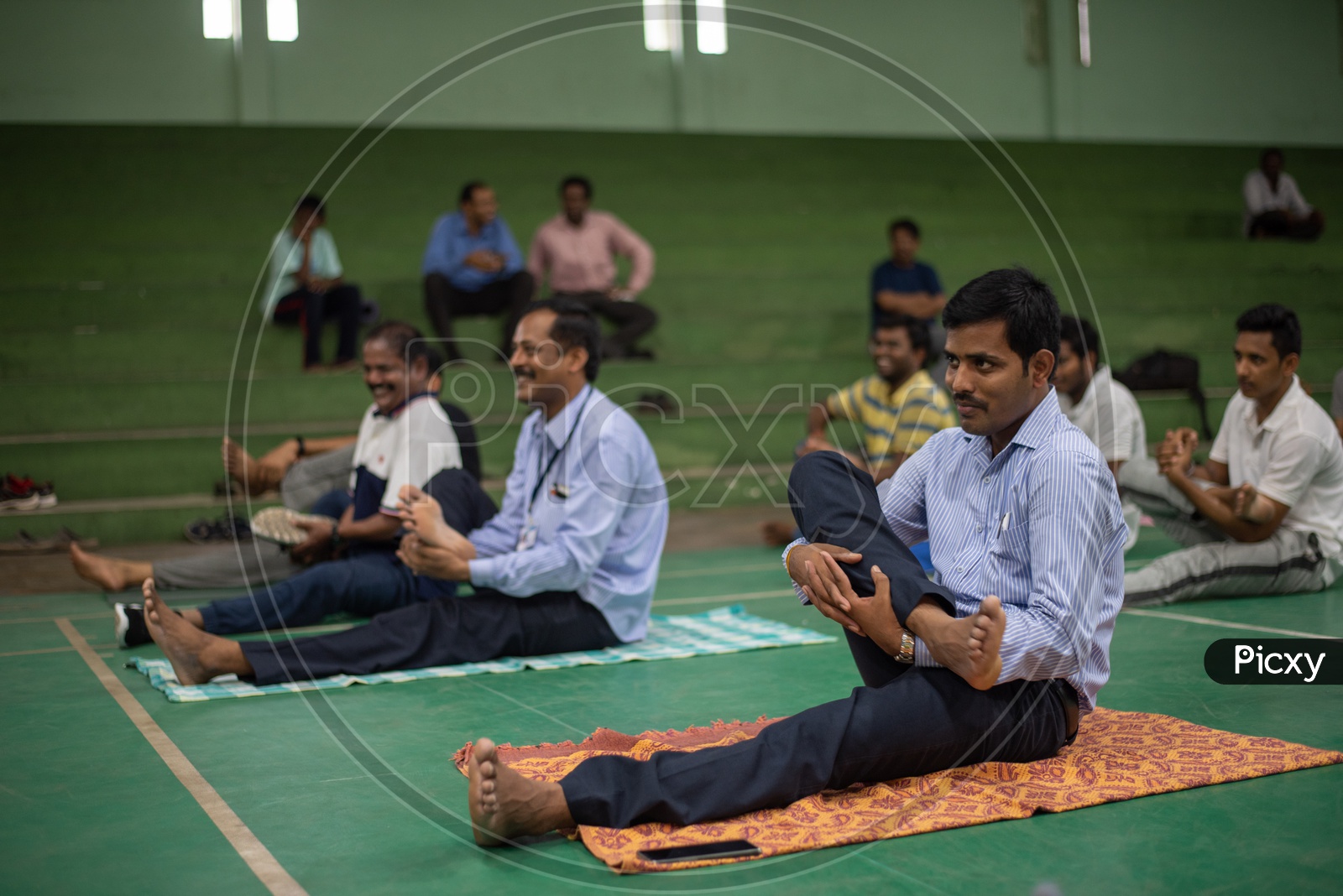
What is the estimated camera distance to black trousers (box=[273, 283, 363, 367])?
8328mm

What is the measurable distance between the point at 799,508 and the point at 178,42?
28.6 ft

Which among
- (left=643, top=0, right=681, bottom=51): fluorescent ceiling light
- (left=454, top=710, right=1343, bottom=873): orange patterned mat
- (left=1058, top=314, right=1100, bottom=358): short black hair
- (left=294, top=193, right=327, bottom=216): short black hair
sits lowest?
(left=454, top=710, right=1343, bottom=873): orange patterned mat

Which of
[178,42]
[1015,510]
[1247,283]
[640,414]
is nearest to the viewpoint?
[1015,510]

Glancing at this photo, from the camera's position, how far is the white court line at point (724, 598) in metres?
5.17

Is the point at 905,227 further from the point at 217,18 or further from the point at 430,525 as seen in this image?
the point at 430,525

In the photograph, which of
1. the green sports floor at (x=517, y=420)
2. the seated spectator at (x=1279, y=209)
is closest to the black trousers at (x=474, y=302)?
Result: the green sports floor at (x=517, y=420)

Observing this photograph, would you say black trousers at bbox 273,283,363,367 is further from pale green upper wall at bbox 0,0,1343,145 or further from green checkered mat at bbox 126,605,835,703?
green checkered mat at bbox 126,605,835,703

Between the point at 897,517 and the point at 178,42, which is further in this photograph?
the point at 178,42

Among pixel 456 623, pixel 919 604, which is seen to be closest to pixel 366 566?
pixel 456 623

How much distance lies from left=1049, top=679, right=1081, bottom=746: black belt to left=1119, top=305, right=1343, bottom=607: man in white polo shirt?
7.12 ft

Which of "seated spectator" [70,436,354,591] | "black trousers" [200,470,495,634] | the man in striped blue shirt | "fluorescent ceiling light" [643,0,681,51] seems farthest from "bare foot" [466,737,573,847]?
"fluorescent ceiling light" [643,0,681,51]

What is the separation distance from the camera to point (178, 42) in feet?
31.5

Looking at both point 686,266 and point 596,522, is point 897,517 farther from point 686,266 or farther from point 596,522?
point 686,266

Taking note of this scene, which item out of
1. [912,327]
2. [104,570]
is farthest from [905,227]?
[104,570]
